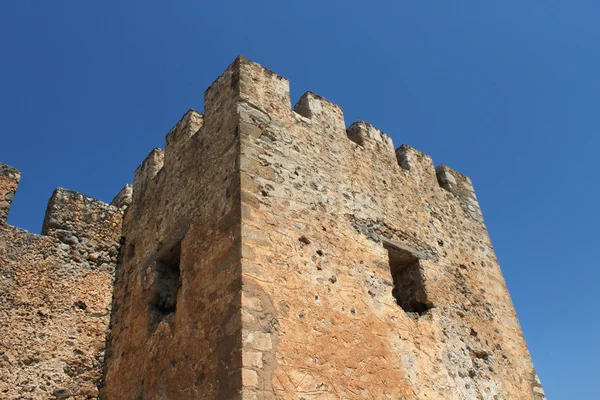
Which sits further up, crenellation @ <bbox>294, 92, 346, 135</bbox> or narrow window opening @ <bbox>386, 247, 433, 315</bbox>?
crenellation @ <bbox>294, 92, 346, 135</bbox>

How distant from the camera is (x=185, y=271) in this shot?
528 cm

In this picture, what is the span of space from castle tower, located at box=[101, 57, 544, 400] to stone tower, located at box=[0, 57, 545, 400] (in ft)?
0.06

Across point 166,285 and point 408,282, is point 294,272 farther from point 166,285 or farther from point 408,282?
point 408,282

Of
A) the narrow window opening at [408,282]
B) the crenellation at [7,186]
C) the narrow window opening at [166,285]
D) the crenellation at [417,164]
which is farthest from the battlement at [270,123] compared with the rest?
the crenellation at [7,186]

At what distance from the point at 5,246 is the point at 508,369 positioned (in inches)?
222

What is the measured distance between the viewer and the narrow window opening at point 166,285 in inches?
225

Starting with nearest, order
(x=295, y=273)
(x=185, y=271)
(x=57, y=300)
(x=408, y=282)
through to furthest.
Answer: (x=295, y=273)
(x=185, y=271)
(x=57, y=300)
(x=408, y=282)

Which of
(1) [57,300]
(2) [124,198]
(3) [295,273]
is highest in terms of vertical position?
(2) [124,198]

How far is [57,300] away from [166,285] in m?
1.29

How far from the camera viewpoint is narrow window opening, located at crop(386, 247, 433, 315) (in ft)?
19.9

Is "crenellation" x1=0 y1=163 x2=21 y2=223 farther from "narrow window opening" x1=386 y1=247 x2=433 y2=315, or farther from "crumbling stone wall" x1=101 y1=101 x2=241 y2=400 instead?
"narrow window opening" x1=386 y1=247 x2=433 y2=315

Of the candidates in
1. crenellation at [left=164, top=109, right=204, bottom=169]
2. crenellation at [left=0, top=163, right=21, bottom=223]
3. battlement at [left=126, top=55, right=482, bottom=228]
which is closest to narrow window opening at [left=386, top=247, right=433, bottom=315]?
battlement at [left=126, top=55, right=482, bottom=228]

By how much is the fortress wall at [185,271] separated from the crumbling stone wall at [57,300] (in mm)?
199

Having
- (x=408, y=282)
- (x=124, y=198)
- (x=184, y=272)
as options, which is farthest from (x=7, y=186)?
(x=408, y=282)
